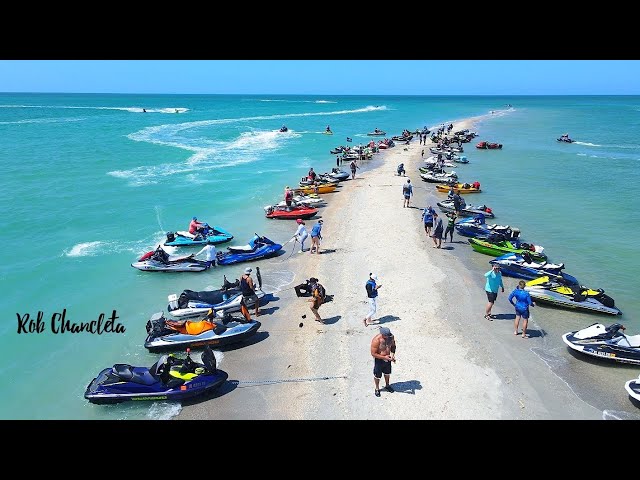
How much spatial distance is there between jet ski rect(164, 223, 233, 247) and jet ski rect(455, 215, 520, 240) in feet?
39.2

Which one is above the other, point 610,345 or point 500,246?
point 500,246

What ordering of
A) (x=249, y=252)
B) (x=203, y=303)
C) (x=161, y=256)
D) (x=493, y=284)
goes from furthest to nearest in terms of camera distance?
(x=249, y=252), (x=161, y=256), (x=203, y=303), (x=493, y=284)

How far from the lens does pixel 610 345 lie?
12523 mm

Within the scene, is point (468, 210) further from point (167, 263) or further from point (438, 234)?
point (167, 263)

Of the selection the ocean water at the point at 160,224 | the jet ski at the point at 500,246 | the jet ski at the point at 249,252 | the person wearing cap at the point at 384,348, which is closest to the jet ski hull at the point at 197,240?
the ocean water at the point at 160,224

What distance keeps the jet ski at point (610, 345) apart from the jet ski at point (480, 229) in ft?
28.3

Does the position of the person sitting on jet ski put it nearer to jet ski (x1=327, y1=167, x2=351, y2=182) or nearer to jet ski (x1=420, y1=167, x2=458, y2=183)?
jet ski (x1=327, y1=167, x2=351, y2=182)

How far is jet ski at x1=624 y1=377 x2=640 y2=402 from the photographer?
35.4 ft

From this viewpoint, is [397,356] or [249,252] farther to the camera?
[249,252]

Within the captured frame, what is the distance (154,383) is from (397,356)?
6.45 m

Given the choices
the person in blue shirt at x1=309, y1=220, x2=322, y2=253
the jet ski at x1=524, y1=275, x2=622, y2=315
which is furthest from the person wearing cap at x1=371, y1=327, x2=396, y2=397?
the person in blue shirt at x1=309, y1=220, x2=322, y2=253

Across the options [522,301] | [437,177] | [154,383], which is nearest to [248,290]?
[154,383]

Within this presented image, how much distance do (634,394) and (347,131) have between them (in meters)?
70.9
